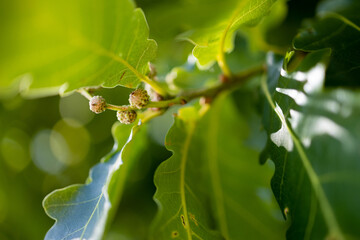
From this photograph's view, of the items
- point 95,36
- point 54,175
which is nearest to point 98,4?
point 95,36

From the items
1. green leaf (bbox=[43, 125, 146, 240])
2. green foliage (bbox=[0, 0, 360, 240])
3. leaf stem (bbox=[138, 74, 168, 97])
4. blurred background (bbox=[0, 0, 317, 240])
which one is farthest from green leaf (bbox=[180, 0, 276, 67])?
blurred background (bbox=[0, 0, 317, 240])

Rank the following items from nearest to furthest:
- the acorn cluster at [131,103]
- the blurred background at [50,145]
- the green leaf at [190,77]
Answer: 1. the acorn cluster at [131,103]
2. the green leaf at [190,77]
3. the blurred background at [50,145]

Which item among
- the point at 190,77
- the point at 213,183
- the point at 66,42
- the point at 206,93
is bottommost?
the point at 213,183

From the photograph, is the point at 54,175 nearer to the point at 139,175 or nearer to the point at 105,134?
the point at 105,134

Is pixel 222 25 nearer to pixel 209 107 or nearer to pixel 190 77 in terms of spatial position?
pixel 209 107

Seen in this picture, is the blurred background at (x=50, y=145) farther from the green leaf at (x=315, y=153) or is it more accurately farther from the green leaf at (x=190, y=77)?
A: the green leaf at (x=315, y=153)

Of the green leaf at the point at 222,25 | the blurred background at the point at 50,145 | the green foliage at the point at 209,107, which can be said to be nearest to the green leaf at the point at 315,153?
the green foliage at the point at 209,107

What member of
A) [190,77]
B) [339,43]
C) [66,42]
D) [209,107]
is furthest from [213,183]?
[66,42]
